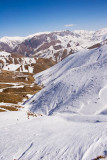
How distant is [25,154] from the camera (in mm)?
13789

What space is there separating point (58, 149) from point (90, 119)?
1117cm

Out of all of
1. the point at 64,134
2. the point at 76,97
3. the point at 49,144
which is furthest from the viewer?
the point at 76,97

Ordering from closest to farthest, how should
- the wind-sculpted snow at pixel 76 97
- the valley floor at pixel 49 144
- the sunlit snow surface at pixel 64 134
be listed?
the valley floor at pixel 49 144 → the sunlit snow surface at pixel 64 134 → the wind-sculpted snow at pixel 76 97

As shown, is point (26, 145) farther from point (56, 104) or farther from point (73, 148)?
point (56, 104)

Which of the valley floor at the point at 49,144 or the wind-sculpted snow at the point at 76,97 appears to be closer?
the valley floor at the point at 49,144

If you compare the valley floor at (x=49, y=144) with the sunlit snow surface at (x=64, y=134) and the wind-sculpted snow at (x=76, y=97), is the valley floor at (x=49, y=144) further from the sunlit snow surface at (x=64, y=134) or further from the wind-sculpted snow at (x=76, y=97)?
the wind-sculpted snow at (x=76, y=97)

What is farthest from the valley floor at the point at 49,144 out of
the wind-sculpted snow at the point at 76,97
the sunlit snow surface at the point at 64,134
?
the wind-sculpted snow at the point at 76,97

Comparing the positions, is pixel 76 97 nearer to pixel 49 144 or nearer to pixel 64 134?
pixel 64 134

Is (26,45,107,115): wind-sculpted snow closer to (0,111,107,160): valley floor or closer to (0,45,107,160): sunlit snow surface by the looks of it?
(0,45,107,160): sunlit snow surface

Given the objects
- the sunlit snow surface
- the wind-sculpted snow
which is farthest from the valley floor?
the wind-sculpted snow

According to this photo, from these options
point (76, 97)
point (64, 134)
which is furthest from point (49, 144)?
point (76, 97)

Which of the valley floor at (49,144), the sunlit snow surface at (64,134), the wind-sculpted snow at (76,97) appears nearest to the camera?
the valley floor at (49,144)

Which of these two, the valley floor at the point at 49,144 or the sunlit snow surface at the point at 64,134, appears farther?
the sunlit snow surface at the point at 64,134

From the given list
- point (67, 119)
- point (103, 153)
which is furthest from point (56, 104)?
point (103, 153)
